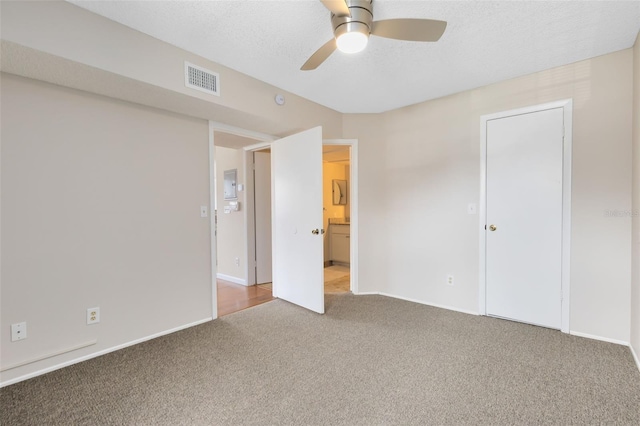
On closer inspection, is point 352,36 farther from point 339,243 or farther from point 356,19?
point 339,243

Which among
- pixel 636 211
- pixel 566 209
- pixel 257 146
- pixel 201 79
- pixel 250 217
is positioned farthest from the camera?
pixel 250 217

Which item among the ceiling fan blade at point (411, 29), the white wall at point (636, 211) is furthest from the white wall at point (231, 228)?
the white wall at point (636, 211)

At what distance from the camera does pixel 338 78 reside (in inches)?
106

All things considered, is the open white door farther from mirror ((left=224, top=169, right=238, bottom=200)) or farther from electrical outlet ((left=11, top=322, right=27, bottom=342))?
electrical outlet ((left=11, top=322, right=27, bottom=342))

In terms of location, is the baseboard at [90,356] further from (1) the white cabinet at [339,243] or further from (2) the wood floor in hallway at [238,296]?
(1) the white cabinet at [339,243]

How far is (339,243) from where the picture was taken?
574 centimetres

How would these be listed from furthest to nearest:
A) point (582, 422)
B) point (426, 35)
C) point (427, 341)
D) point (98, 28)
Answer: point (427, 341), point (98, 28), point (426, 35), point (582, 422)

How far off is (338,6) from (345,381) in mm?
2140

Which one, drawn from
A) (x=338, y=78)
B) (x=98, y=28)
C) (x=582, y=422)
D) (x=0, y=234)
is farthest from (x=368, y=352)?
(x=98, y=28)

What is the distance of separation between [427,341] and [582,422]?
1.03m

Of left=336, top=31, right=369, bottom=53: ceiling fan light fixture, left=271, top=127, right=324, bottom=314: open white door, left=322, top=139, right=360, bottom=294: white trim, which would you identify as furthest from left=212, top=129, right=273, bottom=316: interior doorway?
left=336, top=31, right=369, bottom=53: ceiling fan light fixture

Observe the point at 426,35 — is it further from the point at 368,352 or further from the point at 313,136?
the point at 368,352

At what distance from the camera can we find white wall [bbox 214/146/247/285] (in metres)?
4.30

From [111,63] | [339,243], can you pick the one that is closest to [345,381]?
[111,63]
